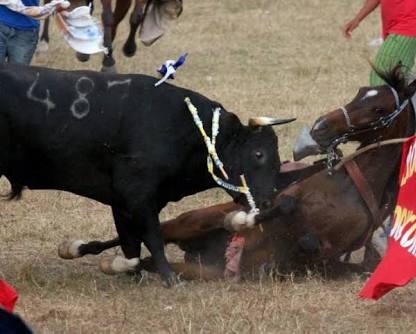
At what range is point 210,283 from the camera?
6.48m

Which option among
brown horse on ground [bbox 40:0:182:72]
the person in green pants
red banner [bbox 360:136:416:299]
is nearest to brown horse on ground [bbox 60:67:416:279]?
red banner [bbox 360:136:416:299]

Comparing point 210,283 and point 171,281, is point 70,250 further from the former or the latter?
point 210,283

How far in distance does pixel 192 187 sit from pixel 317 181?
677 mm

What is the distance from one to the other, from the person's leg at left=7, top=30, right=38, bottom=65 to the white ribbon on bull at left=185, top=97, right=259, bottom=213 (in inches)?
80.2

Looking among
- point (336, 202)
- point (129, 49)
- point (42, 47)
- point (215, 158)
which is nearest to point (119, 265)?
point (215, 158)

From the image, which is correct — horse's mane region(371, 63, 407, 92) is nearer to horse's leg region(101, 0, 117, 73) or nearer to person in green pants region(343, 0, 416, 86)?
person in green pants region(343, 0, 416, 86)

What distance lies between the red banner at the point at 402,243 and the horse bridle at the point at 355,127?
0.40 m

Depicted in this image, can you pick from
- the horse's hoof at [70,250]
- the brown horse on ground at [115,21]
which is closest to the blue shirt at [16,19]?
the horse's hoof at [70,250]

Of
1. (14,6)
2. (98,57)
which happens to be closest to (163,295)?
(14,6)

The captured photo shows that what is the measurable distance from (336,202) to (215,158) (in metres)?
0.69

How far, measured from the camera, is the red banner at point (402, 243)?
5.71 m

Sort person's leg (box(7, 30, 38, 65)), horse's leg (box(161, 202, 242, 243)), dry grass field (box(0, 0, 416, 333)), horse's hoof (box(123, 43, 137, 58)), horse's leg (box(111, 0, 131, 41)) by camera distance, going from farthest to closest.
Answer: horse's hoof (box(123, 43, 137, 58)) < horse's leg (box(111, 0, 131, 41)) < person's leg (box(7, 30, 38, 65)) < horse's leg (box(161, 202, 242, 243)) < dry grass field (box(0, 0, 416, 333))

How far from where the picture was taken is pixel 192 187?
6473 mm

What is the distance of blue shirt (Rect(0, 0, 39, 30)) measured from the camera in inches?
311
